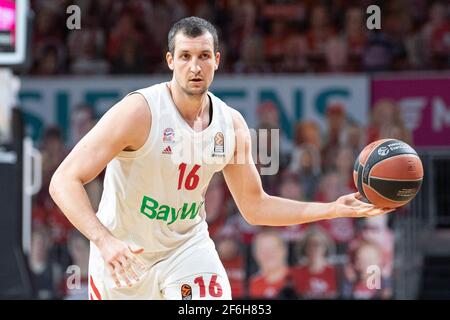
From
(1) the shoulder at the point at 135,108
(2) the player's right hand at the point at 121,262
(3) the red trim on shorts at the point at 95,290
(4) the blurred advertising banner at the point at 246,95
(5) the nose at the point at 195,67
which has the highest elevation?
(4) the blurred advertising banner at the point at 246,95

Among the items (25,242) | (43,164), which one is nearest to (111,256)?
(25,242)

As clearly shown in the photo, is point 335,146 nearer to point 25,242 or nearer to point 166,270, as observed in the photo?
point 25,242

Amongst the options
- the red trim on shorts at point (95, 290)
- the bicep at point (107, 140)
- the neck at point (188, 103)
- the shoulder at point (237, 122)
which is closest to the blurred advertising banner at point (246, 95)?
the shoulder at point (237, 122)

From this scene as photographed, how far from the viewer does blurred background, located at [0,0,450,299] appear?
41.5ft

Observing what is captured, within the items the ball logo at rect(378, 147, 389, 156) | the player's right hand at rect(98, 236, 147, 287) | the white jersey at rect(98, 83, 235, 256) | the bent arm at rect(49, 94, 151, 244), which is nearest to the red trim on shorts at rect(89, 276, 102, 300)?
the white jersey at rect(98, 83, 235, 256)

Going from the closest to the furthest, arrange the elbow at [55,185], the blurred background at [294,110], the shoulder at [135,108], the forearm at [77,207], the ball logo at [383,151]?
1. the forearm at [77,207]
2. the elbow at [55,185]
3. the shoulder at [135,108]
4. the ball logo at [383,151]
5. the blurred background at [294,110]

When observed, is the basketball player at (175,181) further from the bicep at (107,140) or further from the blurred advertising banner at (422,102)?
the blurred advertising banner at (422,102)

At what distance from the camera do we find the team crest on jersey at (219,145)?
6.75m

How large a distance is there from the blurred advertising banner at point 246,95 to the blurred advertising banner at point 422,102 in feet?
0.91

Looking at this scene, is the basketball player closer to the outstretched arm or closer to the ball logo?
the outstretched arm

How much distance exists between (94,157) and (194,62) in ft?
2.91

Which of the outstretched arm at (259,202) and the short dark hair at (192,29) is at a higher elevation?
the short dark hair at (192,29)

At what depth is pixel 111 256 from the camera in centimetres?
569
